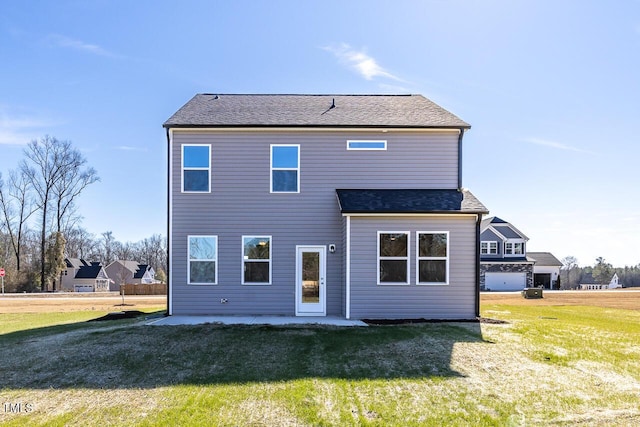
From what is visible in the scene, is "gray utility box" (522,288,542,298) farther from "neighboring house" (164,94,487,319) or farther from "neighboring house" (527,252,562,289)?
"neighboring house" (527,252,562,289)

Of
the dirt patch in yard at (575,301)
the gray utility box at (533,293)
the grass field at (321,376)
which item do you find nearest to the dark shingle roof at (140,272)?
the dirt patch in yard at (575,301)

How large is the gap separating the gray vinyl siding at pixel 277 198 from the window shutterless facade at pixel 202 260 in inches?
5.7

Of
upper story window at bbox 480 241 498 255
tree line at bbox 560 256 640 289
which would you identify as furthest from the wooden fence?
tree line at bbox 560 256 640 289

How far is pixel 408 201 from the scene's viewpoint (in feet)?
38.0

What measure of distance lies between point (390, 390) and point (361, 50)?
408 inches

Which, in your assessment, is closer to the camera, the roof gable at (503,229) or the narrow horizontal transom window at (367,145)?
the narrow horizontal transom window at (367,145)

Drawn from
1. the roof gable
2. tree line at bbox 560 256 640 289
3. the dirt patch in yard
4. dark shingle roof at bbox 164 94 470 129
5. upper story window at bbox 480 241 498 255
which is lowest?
tree line at bbox 560 256 640 289

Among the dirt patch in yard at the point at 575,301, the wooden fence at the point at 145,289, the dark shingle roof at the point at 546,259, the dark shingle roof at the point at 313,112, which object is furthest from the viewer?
the dark shingle roof at the point at 546,259

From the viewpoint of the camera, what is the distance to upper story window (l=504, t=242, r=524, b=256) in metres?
38.1

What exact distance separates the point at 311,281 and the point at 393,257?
248cm

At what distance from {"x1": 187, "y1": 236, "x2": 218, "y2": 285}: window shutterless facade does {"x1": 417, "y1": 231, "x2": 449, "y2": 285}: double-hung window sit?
5797 mm

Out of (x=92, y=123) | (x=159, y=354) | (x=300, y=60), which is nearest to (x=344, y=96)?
(x=300, y=60)

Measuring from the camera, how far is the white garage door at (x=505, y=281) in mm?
36812

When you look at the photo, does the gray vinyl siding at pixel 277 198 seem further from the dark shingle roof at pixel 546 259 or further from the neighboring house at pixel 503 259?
the dark shingle roof at pixel 546 259
